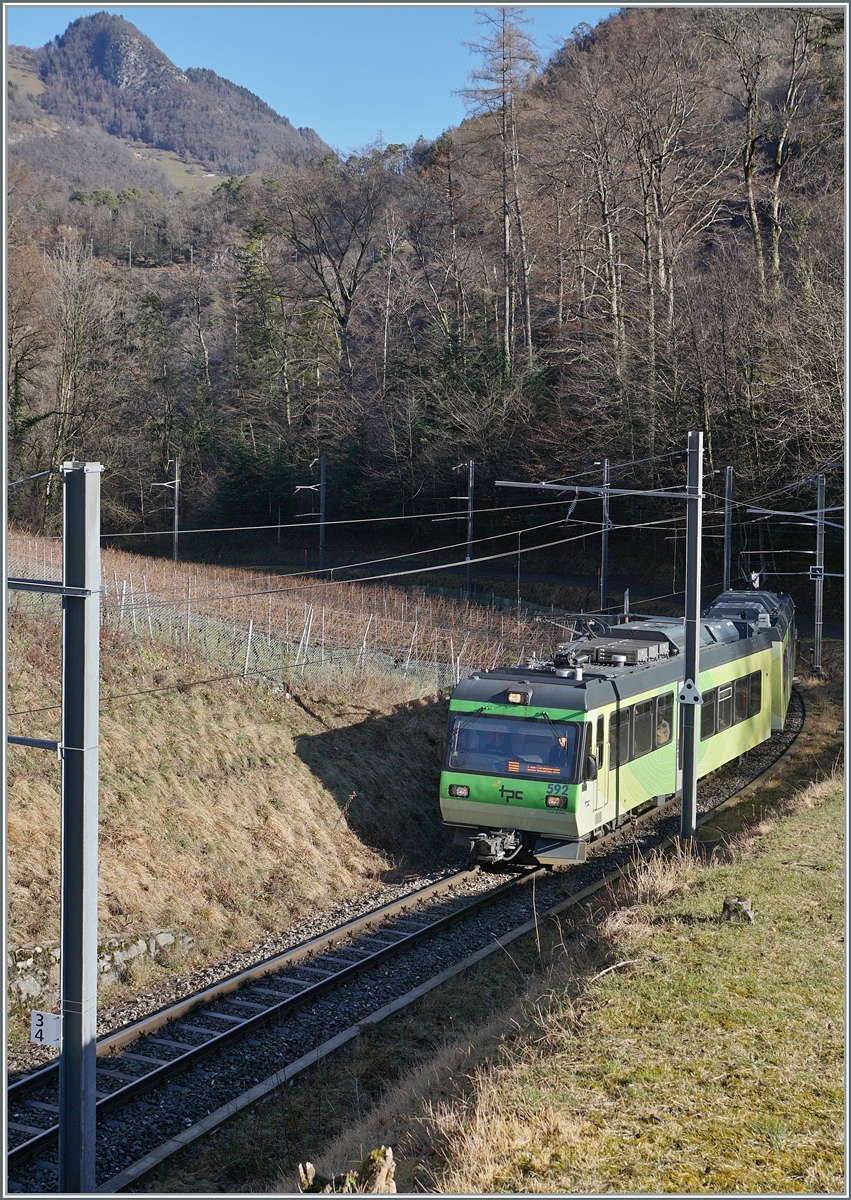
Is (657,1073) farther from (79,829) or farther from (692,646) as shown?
(692,646)

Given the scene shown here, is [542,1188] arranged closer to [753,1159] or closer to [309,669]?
[753,1159]

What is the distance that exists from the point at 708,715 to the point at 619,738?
3.34 metres

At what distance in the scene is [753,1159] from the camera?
598 centimetres

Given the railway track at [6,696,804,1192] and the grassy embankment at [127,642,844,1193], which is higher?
Answer: the grassy embankment at [127,642,844,1193]

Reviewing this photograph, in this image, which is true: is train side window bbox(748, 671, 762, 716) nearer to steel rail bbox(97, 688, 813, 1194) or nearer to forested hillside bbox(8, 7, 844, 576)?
steel rail bbox(97, 688, 813, 1194)

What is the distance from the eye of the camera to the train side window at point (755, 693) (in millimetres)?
19688

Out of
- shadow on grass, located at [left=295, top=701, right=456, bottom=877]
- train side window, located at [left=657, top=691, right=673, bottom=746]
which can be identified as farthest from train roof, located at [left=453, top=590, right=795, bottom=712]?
shadow on grass, located at [left=295, top=701, right=456, bottom=877]

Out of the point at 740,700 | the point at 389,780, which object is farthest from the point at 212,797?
the point at 740,700

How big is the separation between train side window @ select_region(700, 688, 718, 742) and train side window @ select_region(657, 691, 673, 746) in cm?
87

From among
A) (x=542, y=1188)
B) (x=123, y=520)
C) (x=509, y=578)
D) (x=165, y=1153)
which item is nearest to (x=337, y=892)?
(x=165, y=1153)

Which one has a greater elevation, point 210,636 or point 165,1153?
point 210,636

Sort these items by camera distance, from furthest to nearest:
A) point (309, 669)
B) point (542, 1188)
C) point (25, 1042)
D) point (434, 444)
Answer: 1. point (434, 444)
2. point (309, 669)
3. point (25, 1042)
4. point (542, 1188)

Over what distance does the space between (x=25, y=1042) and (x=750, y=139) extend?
4019 cm

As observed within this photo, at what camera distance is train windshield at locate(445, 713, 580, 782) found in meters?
13.5
